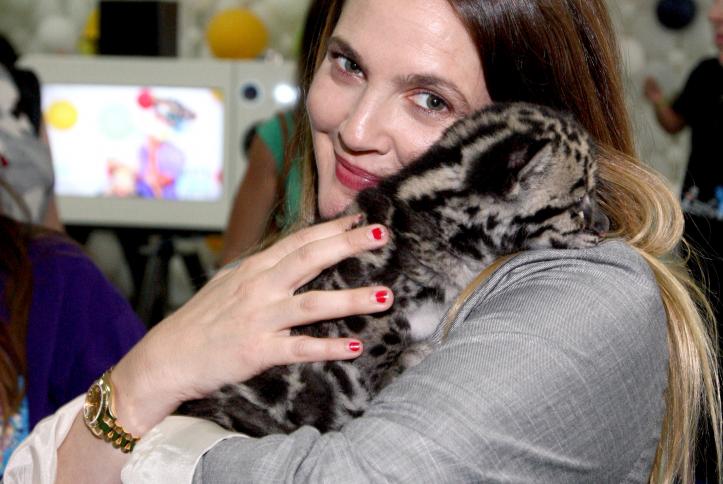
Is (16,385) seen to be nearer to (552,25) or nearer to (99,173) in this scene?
(552,25)

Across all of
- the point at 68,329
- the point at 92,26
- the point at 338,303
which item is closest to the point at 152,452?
the point at 338,303

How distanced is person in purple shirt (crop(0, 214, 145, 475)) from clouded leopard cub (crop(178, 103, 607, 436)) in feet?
2.49

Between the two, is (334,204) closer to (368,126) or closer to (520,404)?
(368,126)

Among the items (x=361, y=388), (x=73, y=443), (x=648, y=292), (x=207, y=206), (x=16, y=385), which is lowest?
(x=207, y=206)

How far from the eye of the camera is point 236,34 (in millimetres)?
5305

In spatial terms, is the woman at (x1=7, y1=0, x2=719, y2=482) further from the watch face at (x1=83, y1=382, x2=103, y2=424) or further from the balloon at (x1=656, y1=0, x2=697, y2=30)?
the balloon at (x1=656, y1=0, x2=697, y2=30)

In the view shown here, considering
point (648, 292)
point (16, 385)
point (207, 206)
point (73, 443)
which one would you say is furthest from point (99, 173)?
point (648, 292)

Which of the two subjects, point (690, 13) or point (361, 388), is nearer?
point (361, 388)

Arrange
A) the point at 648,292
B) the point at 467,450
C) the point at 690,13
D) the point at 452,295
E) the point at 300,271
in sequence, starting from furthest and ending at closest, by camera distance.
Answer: the point at 690,13
the point at 452,295
the point at 300,271
the point at 648,292
the point at 467,450

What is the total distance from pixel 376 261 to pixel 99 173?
4.22m

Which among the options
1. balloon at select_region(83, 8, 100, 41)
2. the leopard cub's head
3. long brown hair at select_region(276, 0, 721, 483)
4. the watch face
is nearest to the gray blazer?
long brown hair at select_region(276, 0, 721, 483)

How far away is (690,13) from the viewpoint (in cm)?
511

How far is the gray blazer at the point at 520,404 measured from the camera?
104cm

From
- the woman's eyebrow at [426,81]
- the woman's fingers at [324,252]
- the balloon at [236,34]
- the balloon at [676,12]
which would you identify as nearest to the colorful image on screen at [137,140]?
the balloon at [236,34]
